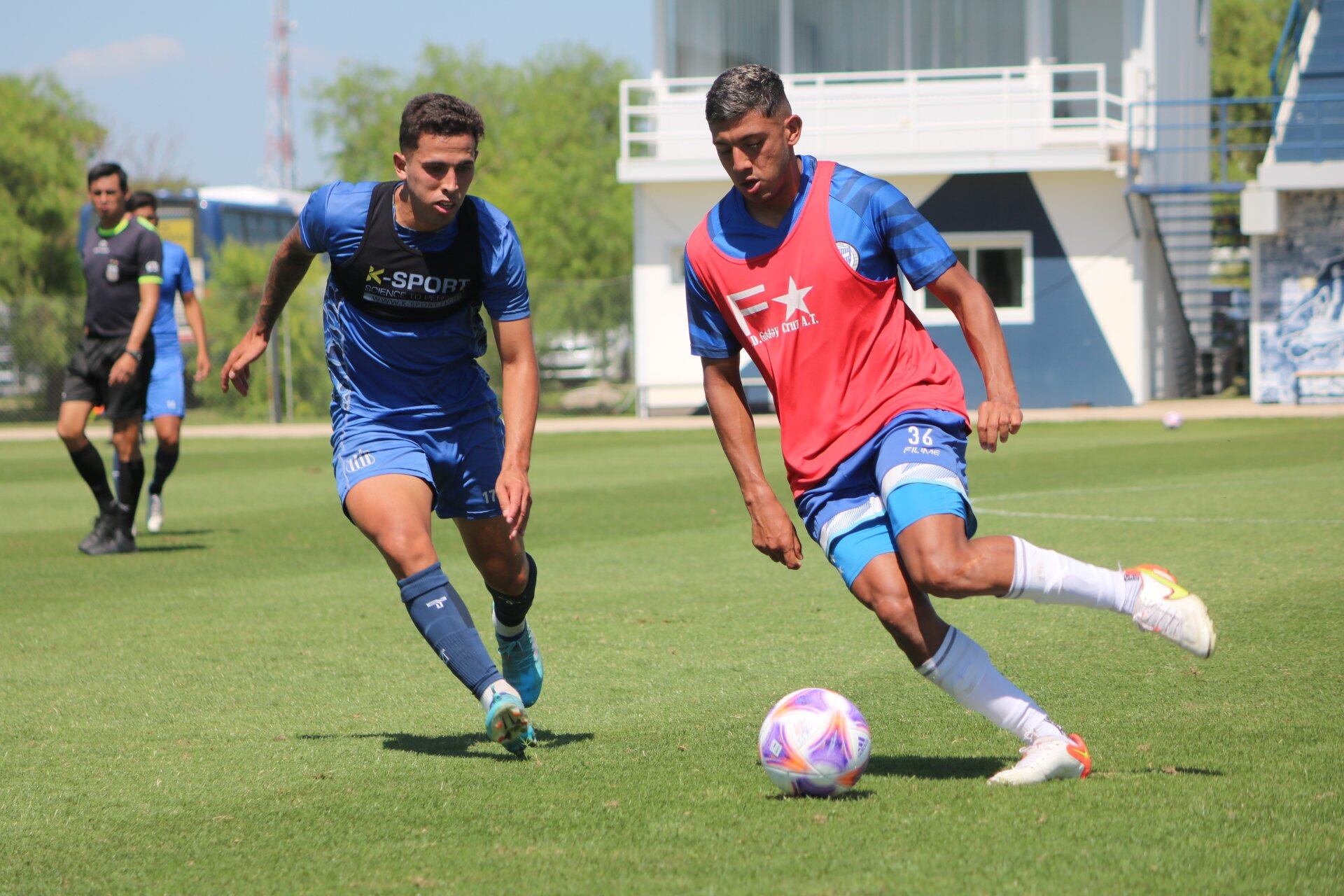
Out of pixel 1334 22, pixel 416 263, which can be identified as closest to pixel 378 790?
pixel 416 263

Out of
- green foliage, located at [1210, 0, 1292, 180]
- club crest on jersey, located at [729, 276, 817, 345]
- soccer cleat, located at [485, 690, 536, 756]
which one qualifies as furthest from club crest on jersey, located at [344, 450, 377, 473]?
green foliage, located at [1210, 0, 1292, 180]

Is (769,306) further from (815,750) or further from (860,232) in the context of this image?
(815,750)

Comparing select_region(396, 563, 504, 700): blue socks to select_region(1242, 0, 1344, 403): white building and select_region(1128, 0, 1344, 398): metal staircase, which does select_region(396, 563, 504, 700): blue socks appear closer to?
select_region(1128, 0, 1344, 398): metal staircase

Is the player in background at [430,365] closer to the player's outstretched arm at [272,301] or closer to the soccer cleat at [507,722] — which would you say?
the player's outstretched arm at [272,301]

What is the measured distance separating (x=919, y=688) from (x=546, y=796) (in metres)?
1.97

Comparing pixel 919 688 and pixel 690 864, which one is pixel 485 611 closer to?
pixel 919 688

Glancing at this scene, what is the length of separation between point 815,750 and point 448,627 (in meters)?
1.40

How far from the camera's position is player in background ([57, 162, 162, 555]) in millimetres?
11031

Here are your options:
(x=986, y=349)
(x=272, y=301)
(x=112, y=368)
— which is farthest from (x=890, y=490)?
(x=112, y=368)

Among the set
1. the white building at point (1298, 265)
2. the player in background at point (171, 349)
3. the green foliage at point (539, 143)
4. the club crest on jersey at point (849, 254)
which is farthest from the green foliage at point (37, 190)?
the club crest on jersey at point (849, 254)

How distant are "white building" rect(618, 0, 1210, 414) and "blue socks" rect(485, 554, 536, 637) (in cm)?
2238

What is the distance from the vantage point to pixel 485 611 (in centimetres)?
845

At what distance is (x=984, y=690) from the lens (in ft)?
14.9

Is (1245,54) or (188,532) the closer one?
(188,532)
